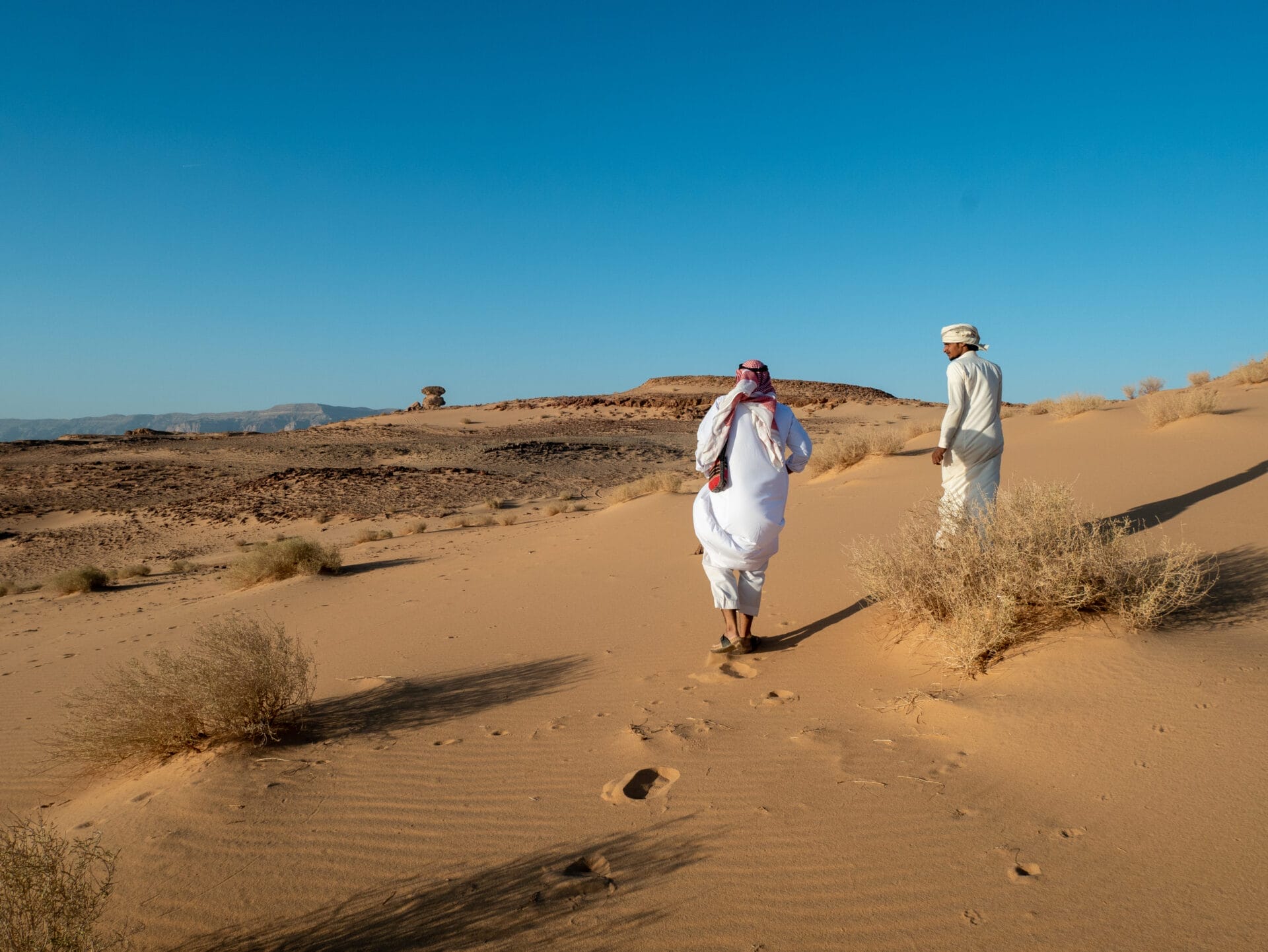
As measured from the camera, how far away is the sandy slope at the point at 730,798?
8.61 feet

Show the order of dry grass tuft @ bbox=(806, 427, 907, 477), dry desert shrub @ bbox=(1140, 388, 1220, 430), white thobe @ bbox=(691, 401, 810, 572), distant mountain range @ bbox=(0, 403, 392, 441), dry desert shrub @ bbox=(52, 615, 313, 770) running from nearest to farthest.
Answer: dry desert shrub @ bbox=(52, 615, 313, 770), white thobe @ bbox=(691, 401, 810, 572), dry desert shrub @ bbox=(1140, 388, 1220, 430), dry grass tuft @ bbox=(806, 427, 907, 477), distant mountain range @ bbox=(0, 403, 392, 441)

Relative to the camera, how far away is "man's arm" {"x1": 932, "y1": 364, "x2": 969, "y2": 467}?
18.8ft

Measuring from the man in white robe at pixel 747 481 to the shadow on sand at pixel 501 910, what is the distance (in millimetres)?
2369

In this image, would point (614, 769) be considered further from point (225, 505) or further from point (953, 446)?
point (225, 505)

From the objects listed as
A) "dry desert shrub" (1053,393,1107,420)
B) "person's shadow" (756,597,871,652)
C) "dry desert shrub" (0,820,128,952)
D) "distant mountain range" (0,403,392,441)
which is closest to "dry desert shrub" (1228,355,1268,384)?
"dry desert shrub" (1053,393,1107,420)

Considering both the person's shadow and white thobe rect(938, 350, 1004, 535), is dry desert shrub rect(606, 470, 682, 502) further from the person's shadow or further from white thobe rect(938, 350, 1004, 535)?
white thobe rect(938, 350, 1004, 535)

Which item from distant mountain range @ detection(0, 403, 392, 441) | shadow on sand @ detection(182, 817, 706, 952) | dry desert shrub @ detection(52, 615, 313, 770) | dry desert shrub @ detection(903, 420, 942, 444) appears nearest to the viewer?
shadow on sand @ detection(182, 817, 706, 952)

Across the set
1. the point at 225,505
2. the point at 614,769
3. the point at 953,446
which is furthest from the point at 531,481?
the point at 614,769

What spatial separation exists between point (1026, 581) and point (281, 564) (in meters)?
9.29

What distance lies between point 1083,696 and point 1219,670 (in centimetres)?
68

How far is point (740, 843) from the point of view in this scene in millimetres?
3074

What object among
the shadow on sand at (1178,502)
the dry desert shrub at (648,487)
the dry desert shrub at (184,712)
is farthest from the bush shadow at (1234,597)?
the dry desert shrub at (648,487)

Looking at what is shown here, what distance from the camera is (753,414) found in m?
5.26

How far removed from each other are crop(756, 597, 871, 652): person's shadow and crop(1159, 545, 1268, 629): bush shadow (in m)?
2.12
